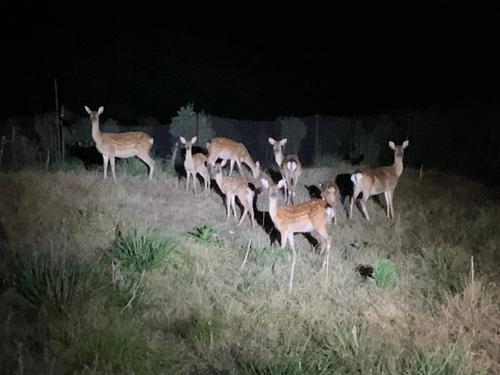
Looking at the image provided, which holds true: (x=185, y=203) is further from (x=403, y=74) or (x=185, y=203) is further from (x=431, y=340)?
(x=403, y=74)

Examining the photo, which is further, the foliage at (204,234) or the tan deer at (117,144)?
the tan deer at (117,144)

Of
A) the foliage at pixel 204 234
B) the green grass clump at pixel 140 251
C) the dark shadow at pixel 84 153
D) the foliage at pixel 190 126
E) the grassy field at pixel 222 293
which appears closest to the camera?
the grassy field at pixel 222 293

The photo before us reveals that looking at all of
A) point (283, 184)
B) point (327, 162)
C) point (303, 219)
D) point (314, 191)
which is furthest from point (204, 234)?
point (327, 162)

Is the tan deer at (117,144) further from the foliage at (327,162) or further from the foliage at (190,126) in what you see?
the foliage at (327,162)

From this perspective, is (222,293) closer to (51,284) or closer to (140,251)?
(140,251)

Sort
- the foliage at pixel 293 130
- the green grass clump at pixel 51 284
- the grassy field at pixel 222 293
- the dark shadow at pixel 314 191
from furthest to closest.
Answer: the foliage at pixel 293 130
the dark shadow at pixel 314 191
the green grass clump at pixel 51 284
the grassy field at pixel 222 293

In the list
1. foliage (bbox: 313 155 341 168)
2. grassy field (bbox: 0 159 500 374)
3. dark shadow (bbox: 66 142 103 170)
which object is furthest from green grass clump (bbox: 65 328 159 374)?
dark shadow (bbox: 66 142 103 170)

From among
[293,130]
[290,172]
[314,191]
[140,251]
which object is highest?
[293,130]

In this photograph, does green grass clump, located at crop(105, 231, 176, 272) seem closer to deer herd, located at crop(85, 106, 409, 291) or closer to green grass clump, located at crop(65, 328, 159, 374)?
green grass clump, located at crop(65, 328, 159, 374)

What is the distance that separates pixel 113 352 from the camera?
15.3ft

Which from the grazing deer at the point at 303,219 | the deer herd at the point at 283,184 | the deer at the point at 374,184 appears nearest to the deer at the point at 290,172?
the deer herd at the point at 283,184

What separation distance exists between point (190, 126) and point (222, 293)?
375 inches

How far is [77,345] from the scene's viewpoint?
4.67 metres

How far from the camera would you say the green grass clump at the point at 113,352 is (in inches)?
178
